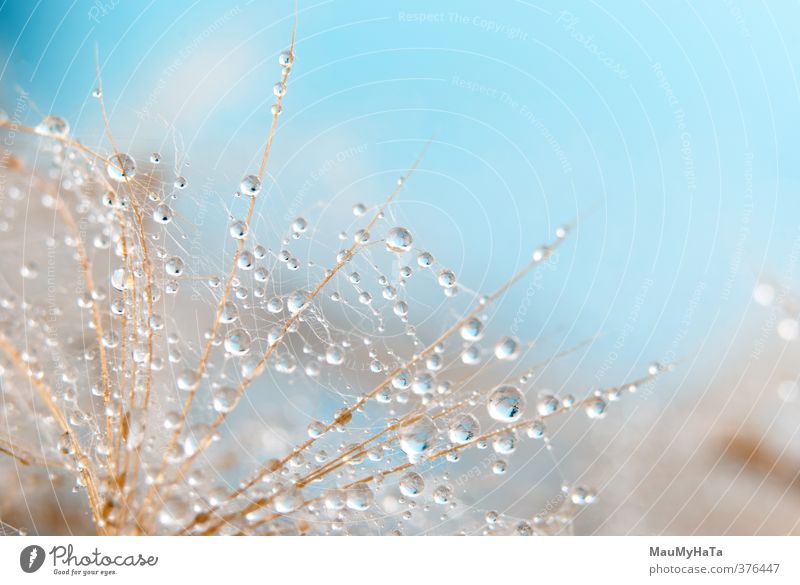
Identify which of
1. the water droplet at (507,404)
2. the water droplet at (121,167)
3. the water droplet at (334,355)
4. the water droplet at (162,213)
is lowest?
the water droplet at (507,404)

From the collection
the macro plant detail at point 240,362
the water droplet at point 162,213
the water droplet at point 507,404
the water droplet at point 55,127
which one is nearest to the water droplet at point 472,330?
the macro plant detail at point 240,362

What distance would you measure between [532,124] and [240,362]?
46 centimetres

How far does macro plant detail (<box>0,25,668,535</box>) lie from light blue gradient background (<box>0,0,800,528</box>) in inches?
1.3

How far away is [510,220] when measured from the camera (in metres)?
0.78

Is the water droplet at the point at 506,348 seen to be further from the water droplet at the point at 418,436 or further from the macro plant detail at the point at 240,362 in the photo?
the water droplet at the point at 418,436

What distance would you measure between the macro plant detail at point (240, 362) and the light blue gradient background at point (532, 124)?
0.03 meters

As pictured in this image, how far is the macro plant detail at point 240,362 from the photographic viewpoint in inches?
25.6

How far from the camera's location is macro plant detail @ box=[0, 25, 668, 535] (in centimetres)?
65

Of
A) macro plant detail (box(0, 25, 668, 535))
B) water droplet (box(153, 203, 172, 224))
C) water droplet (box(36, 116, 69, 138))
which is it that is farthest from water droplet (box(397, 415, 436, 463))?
water droplet (box(36, 116, 69, 138))

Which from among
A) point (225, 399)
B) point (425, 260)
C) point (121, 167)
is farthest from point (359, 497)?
point (121, 167)

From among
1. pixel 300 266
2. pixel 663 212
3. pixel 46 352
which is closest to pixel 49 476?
pixel 46 352

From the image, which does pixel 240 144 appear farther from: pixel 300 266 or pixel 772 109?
pixel 772 109

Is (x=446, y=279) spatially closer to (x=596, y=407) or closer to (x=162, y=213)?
(x=596, y=407)

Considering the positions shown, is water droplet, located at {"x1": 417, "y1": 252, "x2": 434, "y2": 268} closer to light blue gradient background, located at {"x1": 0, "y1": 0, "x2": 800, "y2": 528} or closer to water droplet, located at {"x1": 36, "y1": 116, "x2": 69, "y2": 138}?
light blue gradient background, located at {"x1": 0, "y1": 0, "x2": 800, "y2": 528}
